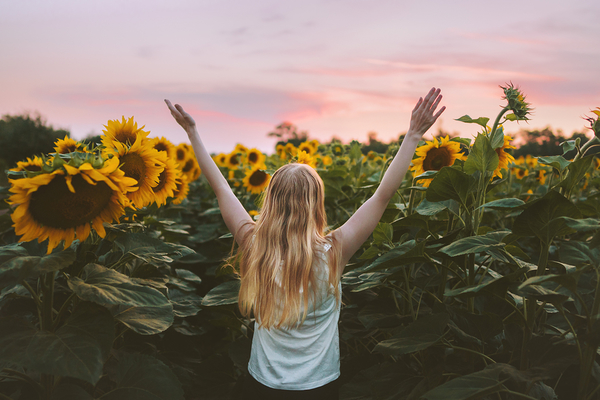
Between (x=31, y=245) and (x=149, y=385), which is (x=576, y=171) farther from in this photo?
(x=31, y=245)

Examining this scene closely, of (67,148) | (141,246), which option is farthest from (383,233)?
(67,148)

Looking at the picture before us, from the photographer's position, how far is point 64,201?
4.92 feet

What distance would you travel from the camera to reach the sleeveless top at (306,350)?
1.91 metres

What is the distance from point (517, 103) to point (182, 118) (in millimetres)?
1692

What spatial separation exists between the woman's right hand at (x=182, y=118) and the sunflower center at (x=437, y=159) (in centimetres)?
145

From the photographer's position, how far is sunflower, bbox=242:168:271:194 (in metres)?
5.01

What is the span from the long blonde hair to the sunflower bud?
981mm

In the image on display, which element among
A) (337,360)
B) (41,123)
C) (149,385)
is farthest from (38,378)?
(41,123)

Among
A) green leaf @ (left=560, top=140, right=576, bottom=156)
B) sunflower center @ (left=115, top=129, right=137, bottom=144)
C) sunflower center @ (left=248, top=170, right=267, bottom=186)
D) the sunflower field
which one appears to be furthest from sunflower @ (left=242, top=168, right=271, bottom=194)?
green leaf @ (left=560, top=140, right=576, bottom=156)

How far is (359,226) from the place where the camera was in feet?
6.52

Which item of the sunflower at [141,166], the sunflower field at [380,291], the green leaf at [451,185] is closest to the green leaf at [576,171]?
the sunflower field at [380,291]

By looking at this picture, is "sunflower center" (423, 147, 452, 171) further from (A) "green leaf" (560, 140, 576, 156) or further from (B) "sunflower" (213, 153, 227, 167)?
(B) "sunflower" (213, 153, 227, 167)

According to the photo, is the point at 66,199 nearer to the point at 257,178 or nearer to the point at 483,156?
the point at 483,156

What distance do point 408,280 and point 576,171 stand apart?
926 millimetres
